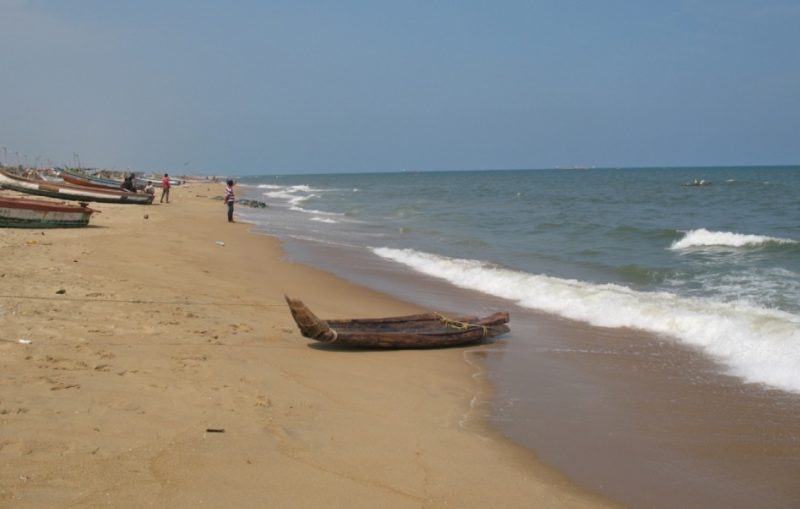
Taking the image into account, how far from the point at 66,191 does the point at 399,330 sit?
2187cm

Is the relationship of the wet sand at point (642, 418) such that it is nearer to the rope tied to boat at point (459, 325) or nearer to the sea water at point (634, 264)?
the rope tied to boat at point (459, 325)

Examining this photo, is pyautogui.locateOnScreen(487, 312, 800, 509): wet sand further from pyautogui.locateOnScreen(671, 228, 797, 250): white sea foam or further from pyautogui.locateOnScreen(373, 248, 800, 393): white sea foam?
pyautogui.locateOnScreen(671, 228, 797, 250): white sea foam

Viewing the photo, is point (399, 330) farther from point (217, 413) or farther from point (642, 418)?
point (217, 413)

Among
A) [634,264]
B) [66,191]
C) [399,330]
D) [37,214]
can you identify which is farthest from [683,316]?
[66,191]

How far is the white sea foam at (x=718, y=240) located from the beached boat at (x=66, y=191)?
21.9 metres

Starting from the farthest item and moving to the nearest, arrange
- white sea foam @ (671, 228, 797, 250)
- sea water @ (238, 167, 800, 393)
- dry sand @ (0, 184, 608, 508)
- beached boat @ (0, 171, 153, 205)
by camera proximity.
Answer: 1. beached boat @ (0, 171, 153, 205)
2. white sea foam @ (671, 228, 797, 250)
3. sea water @ (238, 167, 800, 393)
4. dry sand @ (0, 184, 608, 508)

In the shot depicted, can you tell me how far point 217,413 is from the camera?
16.3 ft

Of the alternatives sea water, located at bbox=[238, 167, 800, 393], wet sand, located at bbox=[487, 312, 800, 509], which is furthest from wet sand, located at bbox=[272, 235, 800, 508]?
sea water, located at bbox=[238, 167, 800, 393]

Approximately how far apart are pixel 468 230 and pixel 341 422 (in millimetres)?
21173

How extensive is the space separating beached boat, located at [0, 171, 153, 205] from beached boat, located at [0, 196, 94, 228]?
408 inches

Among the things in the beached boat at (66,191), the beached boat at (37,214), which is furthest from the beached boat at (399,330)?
the beached boat at (66,191)

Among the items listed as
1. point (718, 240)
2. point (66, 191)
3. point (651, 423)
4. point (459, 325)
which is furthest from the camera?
point (66, 191)

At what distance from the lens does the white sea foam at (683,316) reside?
7.45 metres

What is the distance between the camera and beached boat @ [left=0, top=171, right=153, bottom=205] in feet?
83.8
